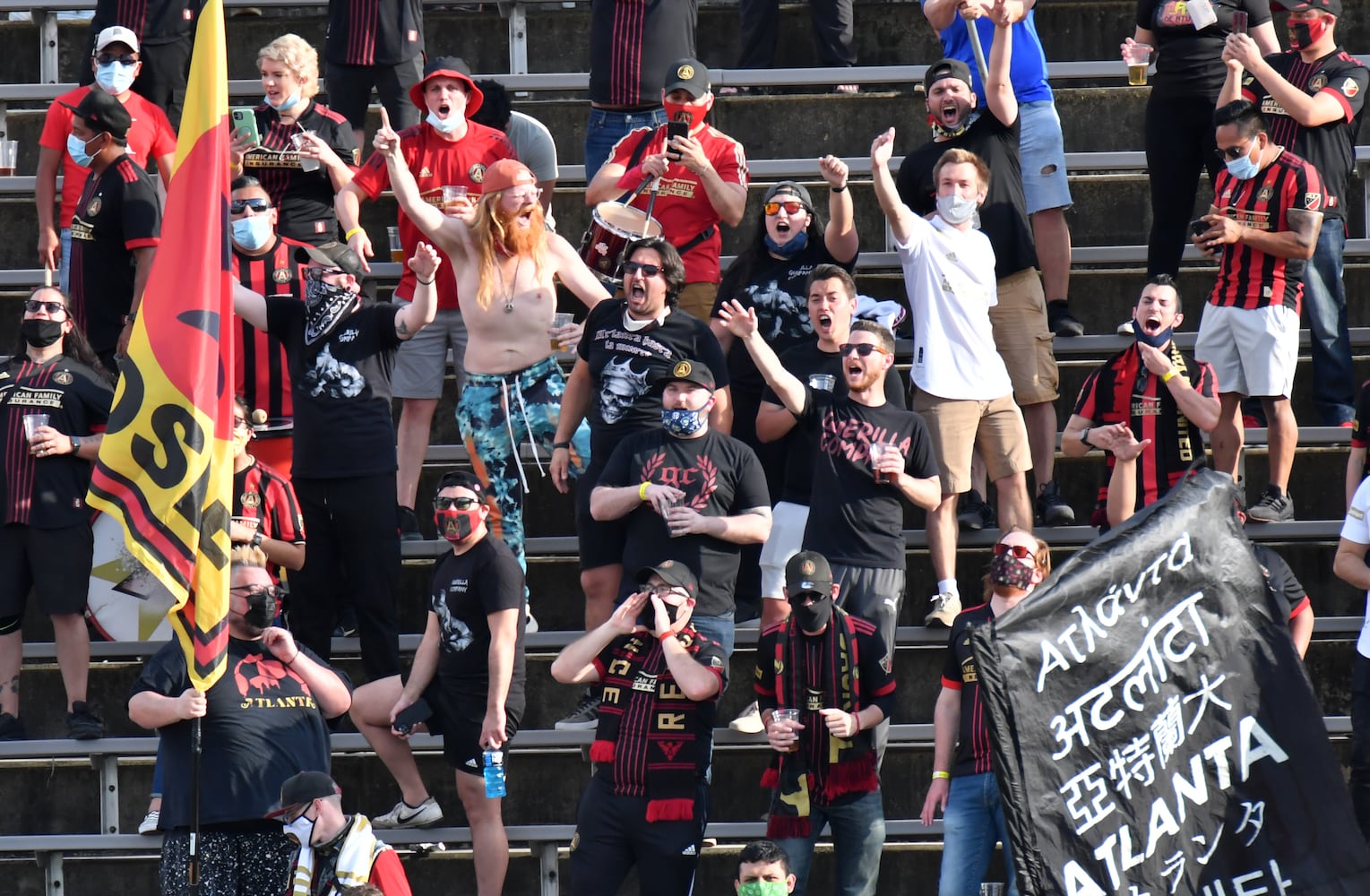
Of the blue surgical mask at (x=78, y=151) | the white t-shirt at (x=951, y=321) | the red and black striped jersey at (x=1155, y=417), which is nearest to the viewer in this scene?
the red and black striped jersey at (x=1155, y=417)

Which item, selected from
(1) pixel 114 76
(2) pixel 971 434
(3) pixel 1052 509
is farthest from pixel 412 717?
(1) pixel 114 76

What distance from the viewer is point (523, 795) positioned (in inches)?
327

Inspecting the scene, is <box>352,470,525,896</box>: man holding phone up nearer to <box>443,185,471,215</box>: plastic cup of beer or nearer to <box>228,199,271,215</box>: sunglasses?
<box>443,185,471,215</box>: plastic cup of beer

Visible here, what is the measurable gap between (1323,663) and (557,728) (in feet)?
10.2

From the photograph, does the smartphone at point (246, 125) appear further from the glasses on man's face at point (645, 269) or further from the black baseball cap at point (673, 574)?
the black baseball cap at point (673, 574)

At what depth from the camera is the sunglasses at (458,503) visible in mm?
7613

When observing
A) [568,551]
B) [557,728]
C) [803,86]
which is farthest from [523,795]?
[803,86]

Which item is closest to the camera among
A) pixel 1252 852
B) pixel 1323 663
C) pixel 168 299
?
pixel 1252 852

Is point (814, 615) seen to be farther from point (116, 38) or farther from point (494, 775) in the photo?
point (116, 38)

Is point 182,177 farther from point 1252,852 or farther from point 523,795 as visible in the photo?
point 1252,852

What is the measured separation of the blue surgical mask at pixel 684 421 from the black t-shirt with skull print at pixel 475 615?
0.76 meters

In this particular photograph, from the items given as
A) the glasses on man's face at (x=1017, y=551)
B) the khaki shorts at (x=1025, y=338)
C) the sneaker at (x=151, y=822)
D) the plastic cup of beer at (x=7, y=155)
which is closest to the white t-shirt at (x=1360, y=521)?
the glasses on man's face at (x=1017, y=551)

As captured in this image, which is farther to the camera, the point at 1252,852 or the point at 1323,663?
the point at 1323,663

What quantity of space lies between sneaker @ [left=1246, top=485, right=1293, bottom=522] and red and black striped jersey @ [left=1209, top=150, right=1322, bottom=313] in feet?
2.59
